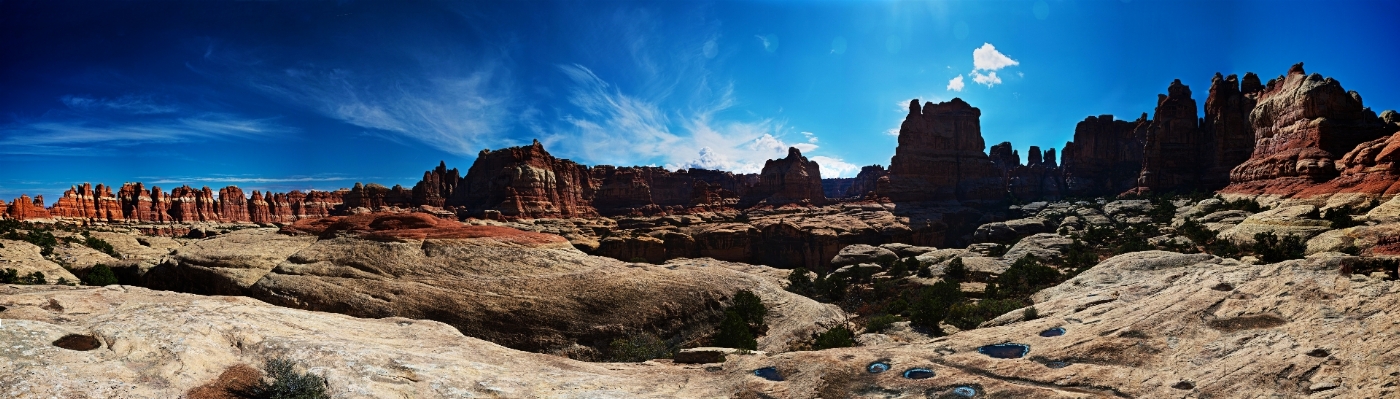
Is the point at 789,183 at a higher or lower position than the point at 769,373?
higher

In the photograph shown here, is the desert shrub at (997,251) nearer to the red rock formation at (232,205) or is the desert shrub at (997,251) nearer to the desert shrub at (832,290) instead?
the desert shrub at (832,290)

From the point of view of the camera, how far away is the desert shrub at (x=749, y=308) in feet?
73.4

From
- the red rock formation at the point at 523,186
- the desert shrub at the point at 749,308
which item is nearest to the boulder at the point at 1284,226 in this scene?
the desert shrub at the point at 749,308

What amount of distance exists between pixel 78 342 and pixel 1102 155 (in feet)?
468

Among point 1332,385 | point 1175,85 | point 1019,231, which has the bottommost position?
point 1019,231

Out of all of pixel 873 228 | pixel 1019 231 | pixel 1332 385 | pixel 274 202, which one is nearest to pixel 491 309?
pixel 1332 385

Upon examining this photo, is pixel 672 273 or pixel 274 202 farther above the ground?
pixel 274 202

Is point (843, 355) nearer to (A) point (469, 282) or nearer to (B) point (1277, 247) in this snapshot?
(A) point (469, 282)

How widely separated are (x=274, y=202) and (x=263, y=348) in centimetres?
16229

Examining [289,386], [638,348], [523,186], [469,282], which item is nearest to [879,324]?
[638,348]

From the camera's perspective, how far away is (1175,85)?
9044 centimetres

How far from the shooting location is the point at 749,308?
22656 mm

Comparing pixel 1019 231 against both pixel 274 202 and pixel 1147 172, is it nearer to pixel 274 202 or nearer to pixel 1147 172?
pixel 1147 172

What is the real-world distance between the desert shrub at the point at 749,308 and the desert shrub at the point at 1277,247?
25.5 metres
